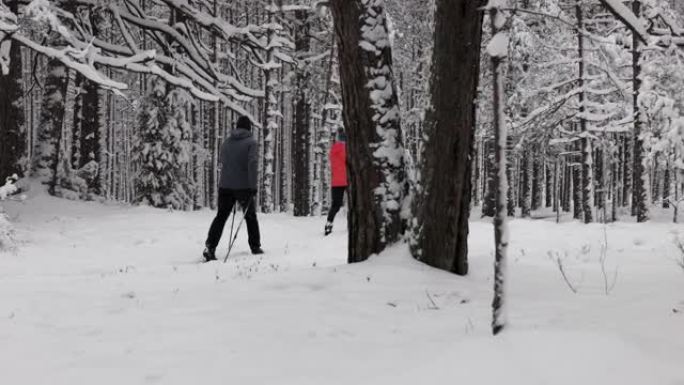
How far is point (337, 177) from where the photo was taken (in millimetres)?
10422

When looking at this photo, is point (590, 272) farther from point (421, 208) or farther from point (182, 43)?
point (182, 43)

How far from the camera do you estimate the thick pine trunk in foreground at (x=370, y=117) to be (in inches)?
204

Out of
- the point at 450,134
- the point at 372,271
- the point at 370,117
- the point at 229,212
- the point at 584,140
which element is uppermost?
the point at 584,140

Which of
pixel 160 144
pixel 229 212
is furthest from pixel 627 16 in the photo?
pixel 160 144

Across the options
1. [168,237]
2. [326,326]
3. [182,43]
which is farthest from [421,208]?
[182,43]

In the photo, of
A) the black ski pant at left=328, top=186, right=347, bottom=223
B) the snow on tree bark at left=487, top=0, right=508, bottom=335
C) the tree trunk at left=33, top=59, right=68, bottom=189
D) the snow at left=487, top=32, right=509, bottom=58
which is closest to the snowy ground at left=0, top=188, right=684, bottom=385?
the snow on tree bark at left=487, top=0, right=508, bottom=335

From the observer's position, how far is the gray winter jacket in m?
7.99

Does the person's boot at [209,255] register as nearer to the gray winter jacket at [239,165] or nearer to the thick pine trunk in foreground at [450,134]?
the gray winter jacket at [239,165]

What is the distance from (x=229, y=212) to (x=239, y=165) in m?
0.69

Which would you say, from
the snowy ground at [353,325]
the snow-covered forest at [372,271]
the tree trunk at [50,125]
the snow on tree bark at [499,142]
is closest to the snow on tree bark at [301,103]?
the snow-covered forest at [372,271]

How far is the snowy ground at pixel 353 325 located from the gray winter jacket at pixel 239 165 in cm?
175

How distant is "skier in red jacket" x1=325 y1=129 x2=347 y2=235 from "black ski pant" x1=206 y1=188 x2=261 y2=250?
221cm

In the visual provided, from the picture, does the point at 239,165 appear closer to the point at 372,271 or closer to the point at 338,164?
the point at 338,164

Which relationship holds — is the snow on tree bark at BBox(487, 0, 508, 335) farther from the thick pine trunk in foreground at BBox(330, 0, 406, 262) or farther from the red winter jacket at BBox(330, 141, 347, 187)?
the red winter jacket at BBox(330, 141, 347, 187)
